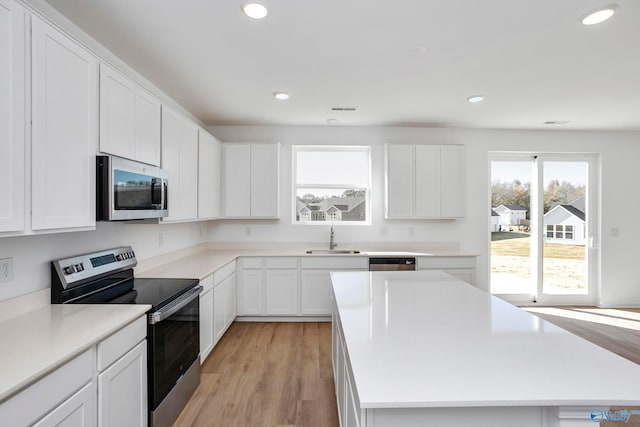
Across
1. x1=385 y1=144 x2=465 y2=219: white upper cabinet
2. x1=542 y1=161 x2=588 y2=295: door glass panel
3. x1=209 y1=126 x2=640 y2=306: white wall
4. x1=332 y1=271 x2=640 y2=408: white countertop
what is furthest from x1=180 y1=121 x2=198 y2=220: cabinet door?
x1=542 y1=161 x2=588 y2=295: door glass panel

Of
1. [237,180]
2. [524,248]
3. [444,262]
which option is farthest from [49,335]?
[524,248]

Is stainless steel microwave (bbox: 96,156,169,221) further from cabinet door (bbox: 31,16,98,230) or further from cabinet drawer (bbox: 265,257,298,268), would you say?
cabinet drawer (bbox: 265,257,298,268)

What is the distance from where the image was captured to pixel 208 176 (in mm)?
3607

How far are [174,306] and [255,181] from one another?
7.78ft

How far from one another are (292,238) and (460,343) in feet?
10.8

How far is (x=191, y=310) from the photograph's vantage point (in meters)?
2.25

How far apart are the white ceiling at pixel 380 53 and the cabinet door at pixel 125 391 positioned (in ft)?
6.48

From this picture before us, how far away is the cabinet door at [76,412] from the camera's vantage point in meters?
1.10

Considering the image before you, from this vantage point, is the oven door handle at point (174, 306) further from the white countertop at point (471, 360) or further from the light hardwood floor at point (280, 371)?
the white countertop at point (471, 360)

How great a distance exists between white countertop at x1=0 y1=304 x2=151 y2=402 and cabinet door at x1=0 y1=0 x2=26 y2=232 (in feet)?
1.53

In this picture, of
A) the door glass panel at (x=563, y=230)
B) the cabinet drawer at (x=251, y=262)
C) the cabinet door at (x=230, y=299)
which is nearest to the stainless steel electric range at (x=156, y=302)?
the cabinet door at (x=230, y=299)

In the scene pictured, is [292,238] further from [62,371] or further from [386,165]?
[62,371]

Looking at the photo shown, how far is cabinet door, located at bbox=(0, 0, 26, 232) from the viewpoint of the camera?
3.93ft

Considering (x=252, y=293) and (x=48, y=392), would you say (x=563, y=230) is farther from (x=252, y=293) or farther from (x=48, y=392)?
(x=48, y=392)
